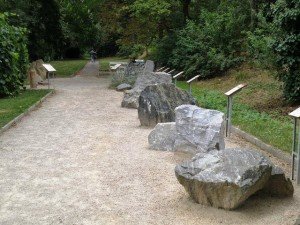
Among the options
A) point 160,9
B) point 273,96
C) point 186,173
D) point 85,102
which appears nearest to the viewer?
point 186,173

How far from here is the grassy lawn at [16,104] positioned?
11766 mm

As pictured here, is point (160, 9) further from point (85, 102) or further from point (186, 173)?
point (186, 173)

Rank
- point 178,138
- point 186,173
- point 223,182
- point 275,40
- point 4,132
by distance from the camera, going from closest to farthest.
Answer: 1. point 223,182
2. point 186,173
3. point 178,138
4. point 4,132
5. point 275,40

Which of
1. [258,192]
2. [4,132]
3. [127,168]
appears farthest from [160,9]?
[258,192]

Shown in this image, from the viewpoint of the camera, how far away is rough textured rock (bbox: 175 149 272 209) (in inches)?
209

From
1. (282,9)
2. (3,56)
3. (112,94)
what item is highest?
(282,9)

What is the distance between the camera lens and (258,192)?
231 inches

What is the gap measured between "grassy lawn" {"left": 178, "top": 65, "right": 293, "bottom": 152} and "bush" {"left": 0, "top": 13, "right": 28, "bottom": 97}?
6.48 m

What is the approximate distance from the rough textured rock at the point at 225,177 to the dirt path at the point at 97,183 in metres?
0.14

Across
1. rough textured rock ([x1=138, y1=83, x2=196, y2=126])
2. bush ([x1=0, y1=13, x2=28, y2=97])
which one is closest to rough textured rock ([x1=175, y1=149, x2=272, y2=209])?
rough textured rock ([x1=138, y1=83, x2=196, y2=126])

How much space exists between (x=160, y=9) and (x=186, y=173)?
61.1ft

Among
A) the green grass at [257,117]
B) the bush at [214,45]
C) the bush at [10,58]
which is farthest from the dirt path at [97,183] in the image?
the bush at [214,45]

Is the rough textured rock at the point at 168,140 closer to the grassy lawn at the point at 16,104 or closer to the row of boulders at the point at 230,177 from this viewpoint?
the row of boulders at the point at 230,177

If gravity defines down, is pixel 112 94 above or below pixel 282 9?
below
